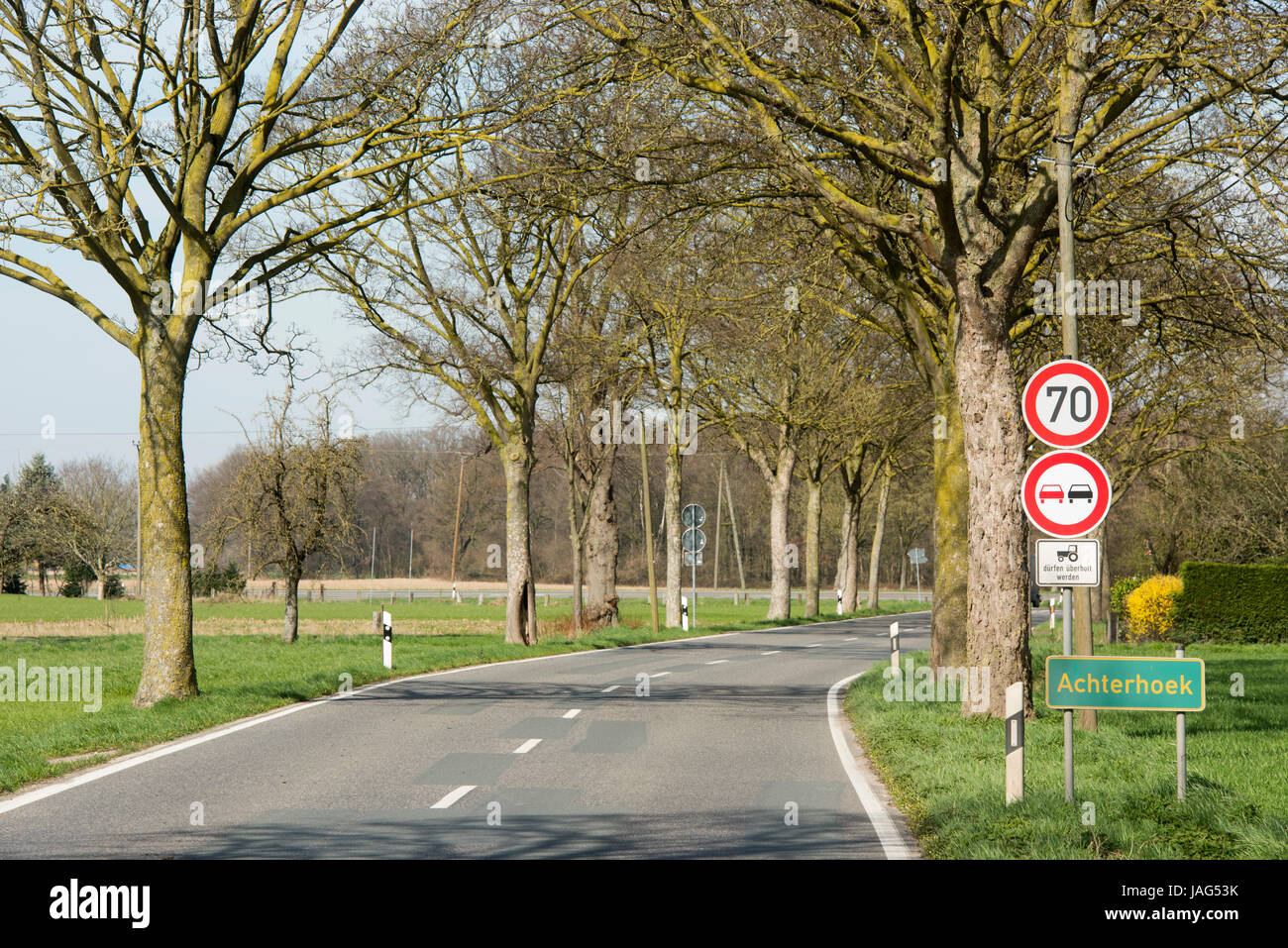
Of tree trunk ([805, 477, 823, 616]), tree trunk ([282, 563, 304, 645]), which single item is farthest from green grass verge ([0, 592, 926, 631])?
tree trunk ([282, 563, 304, 645])

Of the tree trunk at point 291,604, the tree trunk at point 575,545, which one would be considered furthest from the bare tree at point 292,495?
the tree trunk at point 575,545

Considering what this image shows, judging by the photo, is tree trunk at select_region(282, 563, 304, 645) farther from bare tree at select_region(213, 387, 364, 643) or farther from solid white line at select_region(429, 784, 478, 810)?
solid white line at select_region(429, 784, 478, 810)

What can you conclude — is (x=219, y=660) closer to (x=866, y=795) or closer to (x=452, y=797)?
(x=452, y=797)

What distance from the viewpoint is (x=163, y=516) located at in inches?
555

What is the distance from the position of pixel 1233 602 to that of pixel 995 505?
71.1 feet

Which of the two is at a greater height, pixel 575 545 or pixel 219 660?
pixel 575 545

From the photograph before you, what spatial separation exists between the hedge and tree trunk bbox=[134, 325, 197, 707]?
2499cm

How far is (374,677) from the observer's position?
1788 centimetres

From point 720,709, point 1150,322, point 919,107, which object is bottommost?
point 720,709

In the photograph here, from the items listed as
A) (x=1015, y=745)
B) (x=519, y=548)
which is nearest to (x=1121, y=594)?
(x=519, y=548)
